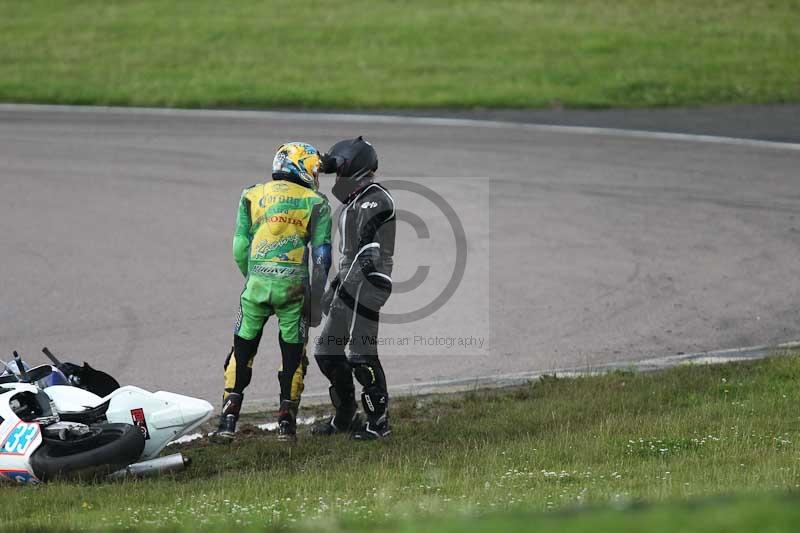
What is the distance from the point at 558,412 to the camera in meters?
9.21

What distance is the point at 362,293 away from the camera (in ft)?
28.4

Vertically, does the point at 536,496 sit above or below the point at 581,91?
below

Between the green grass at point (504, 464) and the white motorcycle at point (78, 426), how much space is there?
0.18 meters

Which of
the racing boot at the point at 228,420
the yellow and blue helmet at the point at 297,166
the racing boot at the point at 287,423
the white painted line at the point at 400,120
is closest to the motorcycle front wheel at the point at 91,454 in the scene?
the racing boot at the point at 228,420

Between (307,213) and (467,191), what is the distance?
8395 mm

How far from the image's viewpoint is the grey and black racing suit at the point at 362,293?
8.62 m

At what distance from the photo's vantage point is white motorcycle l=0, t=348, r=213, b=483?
7629 mm

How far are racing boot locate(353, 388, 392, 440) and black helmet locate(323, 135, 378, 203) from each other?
142 cm

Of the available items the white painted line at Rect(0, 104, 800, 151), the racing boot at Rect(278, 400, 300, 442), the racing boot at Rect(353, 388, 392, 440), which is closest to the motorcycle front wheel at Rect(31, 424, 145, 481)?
the racing boot at Rect(278, 400, 300, 442)

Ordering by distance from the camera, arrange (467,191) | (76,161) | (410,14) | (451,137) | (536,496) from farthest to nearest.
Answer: (410,14) → (451,137) → (76,161) → (467,191) → (536,496)

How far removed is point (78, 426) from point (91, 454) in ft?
0.90

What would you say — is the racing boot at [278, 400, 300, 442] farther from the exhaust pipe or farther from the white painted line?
the white painted line

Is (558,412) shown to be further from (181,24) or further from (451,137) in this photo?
(181,24)

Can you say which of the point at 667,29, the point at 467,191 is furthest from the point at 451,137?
the point at 667,29
